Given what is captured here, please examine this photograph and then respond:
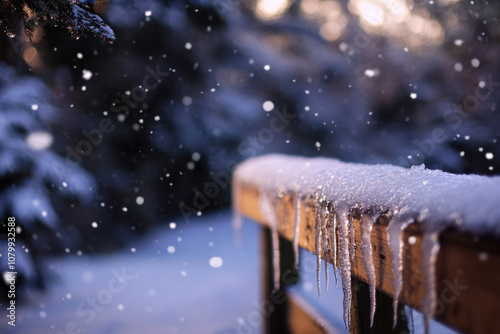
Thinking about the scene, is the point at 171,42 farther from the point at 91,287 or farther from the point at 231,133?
the point at 91,287

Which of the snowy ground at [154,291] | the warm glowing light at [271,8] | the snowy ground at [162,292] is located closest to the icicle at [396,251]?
the snowy ground at [162,292]

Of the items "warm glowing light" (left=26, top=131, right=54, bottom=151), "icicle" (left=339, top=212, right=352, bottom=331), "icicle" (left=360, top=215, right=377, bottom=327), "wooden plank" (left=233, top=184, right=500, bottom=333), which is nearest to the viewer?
"wooden plank" (left=233, top=184, right=500, bottom=333)

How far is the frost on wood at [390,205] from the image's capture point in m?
0.89

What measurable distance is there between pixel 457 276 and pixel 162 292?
526cm

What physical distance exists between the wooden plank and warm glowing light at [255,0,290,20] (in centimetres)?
669

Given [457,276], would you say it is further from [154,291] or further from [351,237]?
[154,291]

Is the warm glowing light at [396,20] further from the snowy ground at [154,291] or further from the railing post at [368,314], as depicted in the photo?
the railing post at [368,314]

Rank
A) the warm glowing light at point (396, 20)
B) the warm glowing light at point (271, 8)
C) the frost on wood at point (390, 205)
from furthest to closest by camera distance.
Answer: the warm glowing light at point (396, 20) → the warm glowing light at point (271, 8) → the frost on wood at point (390, 205)

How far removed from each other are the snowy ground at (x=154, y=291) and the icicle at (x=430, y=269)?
3.63 meters

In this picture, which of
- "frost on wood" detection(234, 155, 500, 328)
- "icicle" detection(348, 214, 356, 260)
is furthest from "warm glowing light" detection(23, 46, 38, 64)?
"icicle" detection(348, 214, 356, 260)

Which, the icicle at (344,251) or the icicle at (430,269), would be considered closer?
the icicle at (430,269)

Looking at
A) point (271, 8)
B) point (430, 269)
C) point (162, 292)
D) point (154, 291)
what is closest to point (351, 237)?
point (430, 269)

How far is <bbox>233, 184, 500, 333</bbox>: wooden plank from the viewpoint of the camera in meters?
0.78

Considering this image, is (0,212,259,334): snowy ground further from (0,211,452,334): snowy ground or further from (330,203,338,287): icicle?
(330,203,338,287): icicle
